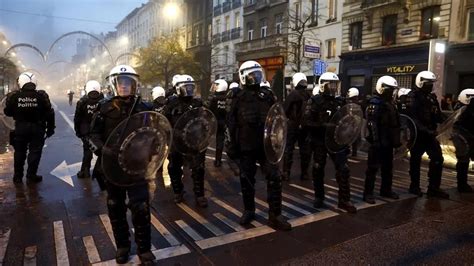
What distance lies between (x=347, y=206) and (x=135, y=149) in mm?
3261

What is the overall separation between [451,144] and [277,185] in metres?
4.21

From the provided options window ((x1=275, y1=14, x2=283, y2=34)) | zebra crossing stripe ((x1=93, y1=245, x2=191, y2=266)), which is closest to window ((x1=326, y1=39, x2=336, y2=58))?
window ((x1=275, y1=14, x2=283, y2=34))

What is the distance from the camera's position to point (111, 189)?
3.96 meters

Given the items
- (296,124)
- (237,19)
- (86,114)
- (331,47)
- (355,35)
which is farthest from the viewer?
(237,19)

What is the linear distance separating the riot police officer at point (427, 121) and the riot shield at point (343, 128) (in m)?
1.20

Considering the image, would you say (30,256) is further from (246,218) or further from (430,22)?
(430,22)

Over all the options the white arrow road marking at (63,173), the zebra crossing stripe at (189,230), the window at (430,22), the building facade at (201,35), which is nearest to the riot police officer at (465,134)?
the zebra crossing stripe at (189,230)

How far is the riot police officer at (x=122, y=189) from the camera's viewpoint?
3.94m

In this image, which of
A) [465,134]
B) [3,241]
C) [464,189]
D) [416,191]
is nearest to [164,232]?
[3,241]

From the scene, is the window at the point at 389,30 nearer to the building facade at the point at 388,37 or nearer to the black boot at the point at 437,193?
the building facade at the point at 388,37

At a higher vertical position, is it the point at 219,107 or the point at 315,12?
the point at 315,12

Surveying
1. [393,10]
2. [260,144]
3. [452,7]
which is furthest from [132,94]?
[393,10]

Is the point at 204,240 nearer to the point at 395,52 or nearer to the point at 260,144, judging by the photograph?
the point at 260,144

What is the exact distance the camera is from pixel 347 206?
5711 mm
